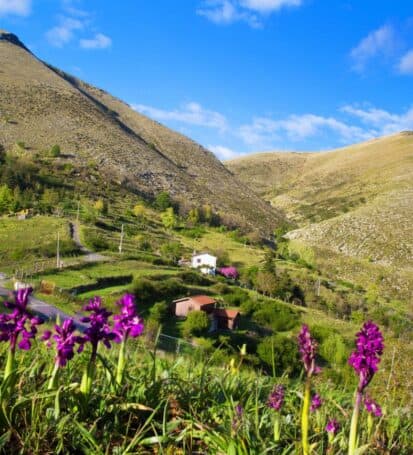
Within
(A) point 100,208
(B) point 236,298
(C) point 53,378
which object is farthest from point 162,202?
(C) point 53,378

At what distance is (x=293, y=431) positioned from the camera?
8.20 ft

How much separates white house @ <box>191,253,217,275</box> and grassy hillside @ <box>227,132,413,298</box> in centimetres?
2922

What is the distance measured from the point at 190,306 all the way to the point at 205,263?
18151mm

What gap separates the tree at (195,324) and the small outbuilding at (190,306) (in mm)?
1661

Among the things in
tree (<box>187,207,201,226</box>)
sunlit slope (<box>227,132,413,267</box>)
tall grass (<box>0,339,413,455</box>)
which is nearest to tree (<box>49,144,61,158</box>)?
tree (<box>187,207,201,226</box>)

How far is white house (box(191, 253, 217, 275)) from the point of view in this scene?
51406mm

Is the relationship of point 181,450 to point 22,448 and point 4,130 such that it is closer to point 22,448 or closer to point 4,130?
point 22,448

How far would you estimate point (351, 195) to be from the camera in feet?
408

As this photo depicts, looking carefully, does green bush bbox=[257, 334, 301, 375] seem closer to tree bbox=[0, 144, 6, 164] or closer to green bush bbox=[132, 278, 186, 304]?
green bush bbox=[132, 278, 186, 304]

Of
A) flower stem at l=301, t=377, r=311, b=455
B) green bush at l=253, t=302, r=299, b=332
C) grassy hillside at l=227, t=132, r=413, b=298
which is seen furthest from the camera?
grassy hillside at l=227, t=132, r=413, b=298

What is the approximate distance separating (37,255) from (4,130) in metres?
48.3

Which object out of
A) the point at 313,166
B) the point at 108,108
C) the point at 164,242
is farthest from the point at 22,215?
the point at 313,166

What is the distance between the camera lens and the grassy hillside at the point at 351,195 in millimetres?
80812

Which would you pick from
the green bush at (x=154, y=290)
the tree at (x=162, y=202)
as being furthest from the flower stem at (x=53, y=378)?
the tree at (x=162, y=202)
